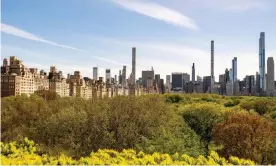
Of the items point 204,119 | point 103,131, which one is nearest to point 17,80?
point 204,119

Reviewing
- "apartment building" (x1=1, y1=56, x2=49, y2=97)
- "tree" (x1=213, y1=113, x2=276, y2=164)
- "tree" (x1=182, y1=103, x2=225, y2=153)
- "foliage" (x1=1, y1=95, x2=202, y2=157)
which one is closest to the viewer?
"foliage" (x1=1, y1=95, x2=202, y2=157)

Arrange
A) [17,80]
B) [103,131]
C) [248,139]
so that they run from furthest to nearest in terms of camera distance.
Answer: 1. [17,80]
2. [248,139]
3. [103,131]

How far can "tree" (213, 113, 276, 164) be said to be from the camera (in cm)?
2987

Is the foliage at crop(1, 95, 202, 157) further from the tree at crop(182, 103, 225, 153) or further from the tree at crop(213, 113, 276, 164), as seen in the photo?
the tree at crop(182, 103, 225, 153)

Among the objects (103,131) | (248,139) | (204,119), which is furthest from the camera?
(204,119)

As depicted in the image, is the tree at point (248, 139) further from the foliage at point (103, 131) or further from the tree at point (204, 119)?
the tree at point (204, 119)

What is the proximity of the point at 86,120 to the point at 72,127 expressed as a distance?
146 cm

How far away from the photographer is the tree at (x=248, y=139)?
1176 inches

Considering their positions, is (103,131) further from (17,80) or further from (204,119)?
(17,80)

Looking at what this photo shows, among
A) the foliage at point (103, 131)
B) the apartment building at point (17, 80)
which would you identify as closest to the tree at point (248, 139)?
the foliage at point (103, 131)

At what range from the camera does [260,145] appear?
3023cm

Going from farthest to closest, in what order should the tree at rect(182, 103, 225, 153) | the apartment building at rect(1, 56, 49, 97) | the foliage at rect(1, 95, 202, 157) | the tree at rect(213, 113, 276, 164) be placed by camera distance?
the apartment building at rect(1, 56, 49, 97)
the tree at rect(182, 103, 225, 153)
the tree at rect(213, 113, 276, 164)
the foliage at rect(1, 95, 202, 157)

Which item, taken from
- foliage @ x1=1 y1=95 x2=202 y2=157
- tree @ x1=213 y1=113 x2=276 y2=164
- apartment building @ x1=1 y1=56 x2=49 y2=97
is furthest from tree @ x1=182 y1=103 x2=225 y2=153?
apartment building @ x1=1 y1=56 x2=49 y2=97

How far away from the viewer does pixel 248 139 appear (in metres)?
30.6
